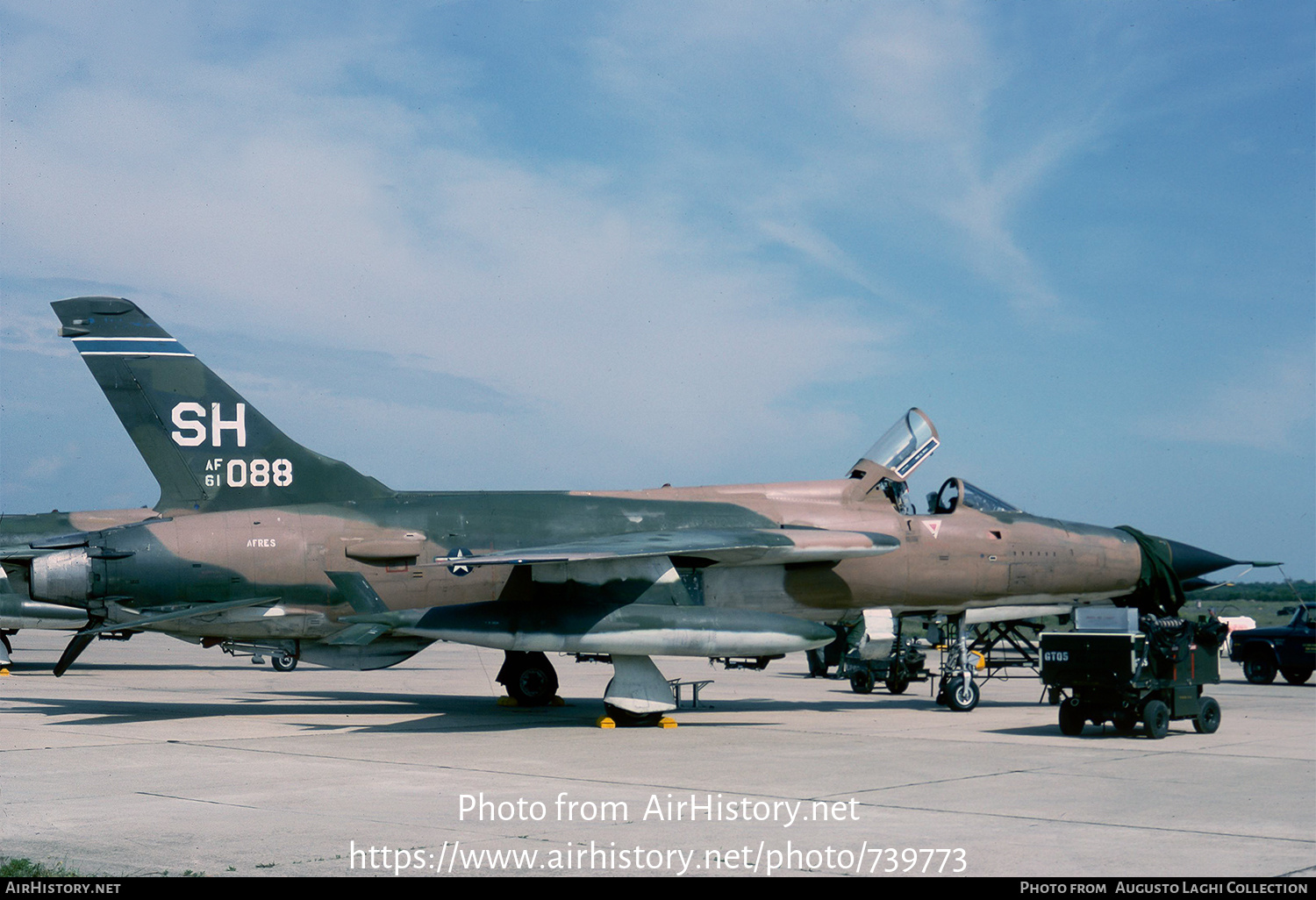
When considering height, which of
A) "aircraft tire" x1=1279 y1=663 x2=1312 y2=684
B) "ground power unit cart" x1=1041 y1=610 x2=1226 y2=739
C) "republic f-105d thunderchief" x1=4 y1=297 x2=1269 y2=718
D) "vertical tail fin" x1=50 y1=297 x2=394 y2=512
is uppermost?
"vertical tail fin" x1=50 y1=297 x2=394 y2=512

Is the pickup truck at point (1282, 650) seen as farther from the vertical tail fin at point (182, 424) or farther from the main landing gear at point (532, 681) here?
the vertical tail fin at point (182, 424)

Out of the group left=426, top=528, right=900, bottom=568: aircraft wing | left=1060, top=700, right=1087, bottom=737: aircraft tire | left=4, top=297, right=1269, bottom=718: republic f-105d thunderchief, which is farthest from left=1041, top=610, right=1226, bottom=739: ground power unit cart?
left=4, top=297, right=1269, bottom=718: republic f-105d thunderchief

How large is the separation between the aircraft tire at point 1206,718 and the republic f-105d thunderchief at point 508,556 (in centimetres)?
323

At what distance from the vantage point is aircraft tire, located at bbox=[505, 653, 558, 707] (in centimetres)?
1736

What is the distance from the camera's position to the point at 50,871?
19.8 feet

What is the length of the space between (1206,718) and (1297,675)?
12.7 m

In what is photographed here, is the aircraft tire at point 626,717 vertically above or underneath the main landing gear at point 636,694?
underneath

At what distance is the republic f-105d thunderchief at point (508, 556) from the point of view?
547 inches

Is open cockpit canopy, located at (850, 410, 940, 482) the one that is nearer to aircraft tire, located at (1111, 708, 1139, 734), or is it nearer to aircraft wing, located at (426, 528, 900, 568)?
aircraft wing, located at (426, 528, 900, 568)

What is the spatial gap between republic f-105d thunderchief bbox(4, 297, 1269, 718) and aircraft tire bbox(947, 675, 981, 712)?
0.03 meters

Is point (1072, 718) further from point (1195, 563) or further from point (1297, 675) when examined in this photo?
point (1297, 675)

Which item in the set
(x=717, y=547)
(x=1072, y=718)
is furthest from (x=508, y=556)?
(x=1072, y=718)

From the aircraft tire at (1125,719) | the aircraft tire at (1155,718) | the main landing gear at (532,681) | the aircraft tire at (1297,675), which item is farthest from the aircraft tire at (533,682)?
the aircraft tire at (1297,675)

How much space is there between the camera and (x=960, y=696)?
55.4 feet
